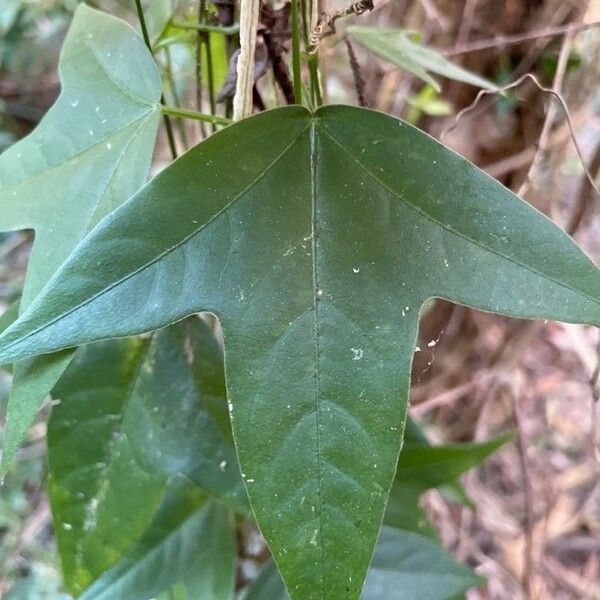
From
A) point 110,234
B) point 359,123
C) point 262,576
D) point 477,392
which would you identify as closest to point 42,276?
point 110,234

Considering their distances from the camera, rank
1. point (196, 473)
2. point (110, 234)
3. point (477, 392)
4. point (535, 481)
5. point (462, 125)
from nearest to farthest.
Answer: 1. point (110, 234)
2. point (196, 473)
3. point (462, 125)
4. point (477, 392)
5. point (535, 481)

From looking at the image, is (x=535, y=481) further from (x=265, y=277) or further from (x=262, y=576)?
(x=265, y=277)

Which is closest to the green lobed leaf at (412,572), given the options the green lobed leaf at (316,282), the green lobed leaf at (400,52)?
the green lobed leaf at (316,282)

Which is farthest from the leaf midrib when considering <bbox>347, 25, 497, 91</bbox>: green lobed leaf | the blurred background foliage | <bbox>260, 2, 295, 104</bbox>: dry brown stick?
the blurred background foliage

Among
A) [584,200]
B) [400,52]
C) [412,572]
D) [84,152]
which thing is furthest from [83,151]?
[584,200]

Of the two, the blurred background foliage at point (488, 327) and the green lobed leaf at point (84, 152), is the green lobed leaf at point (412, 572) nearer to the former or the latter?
the blurred background foliage at point (488, 327)
